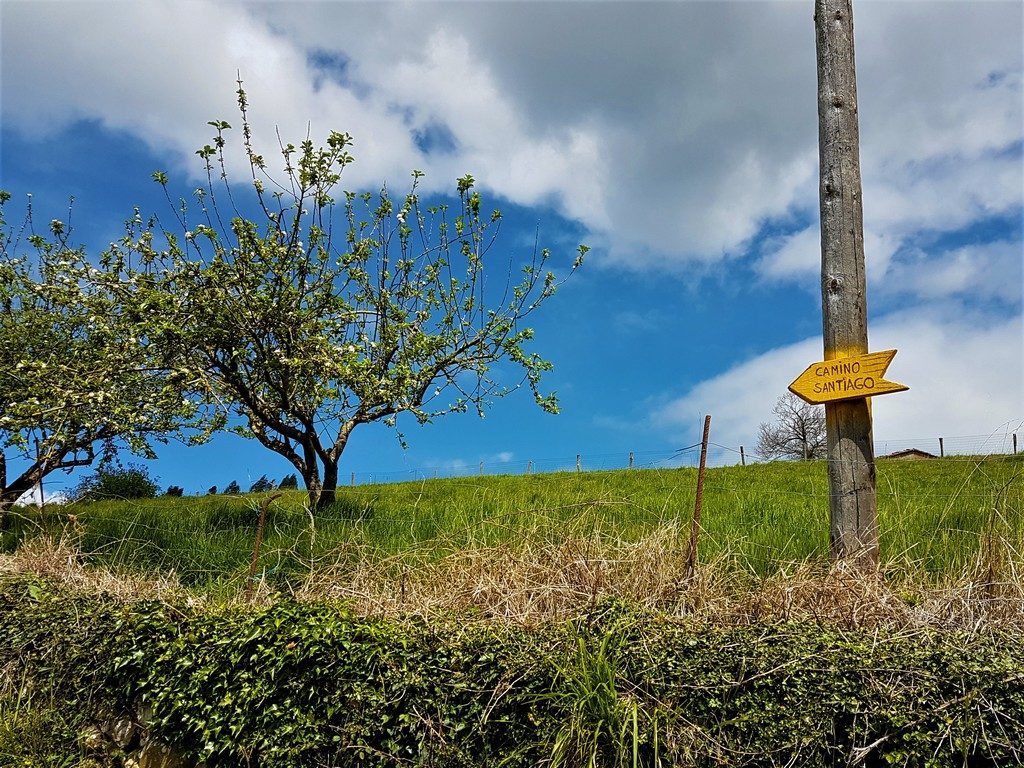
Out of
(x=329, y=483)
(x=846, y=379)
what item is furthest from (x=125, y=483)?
(x=846, y=379)

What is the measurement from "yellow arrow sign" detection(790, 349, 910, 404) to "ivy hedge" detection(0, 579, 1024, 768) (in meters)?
1.75

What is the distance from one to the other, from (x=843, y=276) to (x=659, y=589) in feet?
9.24

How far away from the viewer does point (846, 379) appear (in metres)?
4.98

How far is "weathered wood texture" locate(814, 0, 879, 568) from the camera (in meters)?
5.00

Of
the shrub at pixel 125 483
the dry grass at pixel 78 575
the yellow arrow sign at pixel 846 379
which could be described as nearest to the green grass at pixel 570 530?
the dry grass at pixel 78 575

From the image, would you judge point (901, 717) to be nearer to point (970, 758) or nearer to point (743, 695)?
point (970, 758)

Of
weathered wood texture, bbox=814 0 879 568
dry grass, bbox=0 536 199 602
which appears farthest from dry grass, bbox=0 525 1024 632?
weathered wood texture, bbox=814 0 879 568

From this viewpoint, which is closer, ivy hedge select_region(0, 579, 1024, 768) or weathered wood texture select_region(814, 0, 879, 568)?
ivy hedge select_region(0, 579, 1024, 768)

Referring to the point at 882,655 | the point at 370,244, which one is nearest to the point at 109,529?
the point at 370,244

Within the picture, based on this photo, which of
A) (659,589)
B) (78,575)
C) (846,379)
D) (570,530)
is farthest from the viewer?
(78,575)

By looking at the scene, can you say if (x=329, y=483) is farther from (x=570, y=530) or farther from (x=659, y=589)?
(x=659, y=589)

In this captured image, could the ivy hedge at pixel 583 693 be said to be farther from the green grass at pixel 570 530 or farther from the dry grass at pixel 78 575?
the green grass at pixel 570 530

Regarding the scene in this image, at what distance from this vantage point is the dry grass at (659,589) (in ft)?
Result: 13.2

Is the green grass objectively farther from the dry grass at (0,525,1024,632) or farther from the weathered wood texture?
the weathered wood texture
